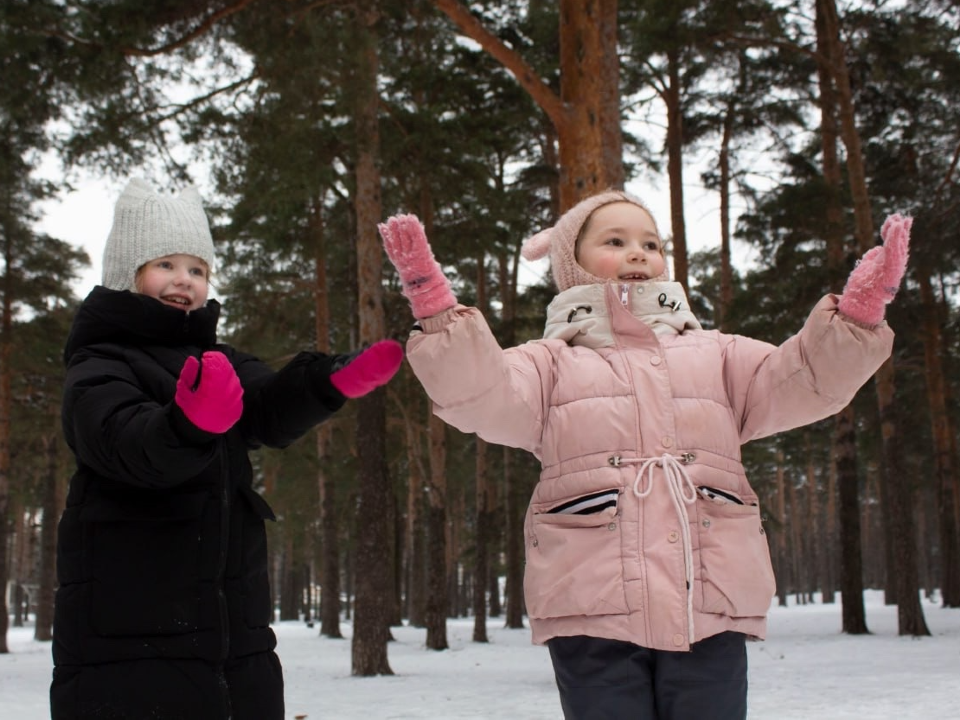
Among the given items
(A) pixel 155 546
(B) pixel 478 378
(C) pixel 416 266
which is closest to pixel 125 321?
(A) pixel 155 546

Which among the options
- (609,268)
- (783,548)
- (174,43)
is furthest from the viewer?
(783,548)

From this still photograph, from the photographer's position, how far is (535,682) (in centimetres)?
1024

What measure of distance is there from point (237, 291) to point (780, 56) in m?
11.2

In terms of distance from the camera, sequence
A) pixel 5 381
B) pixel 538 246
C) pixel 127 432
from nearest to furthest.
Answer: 1. pixel 127 432
2. pixel 538 246
3. pixel 5 381

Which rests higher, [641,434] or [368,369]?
[368,369]

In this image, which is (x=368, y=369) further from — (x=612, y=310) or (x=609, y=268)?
(x=609, y=268)

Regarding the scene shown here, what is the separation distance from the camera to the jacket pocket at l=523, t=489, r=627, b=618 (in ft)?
7.35

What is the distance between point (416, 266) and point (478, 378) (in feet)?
1.01

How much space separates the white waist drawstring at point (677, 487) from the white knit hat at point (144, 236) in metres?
1.37

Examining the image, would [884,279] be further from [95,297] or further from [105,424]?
[95,297]

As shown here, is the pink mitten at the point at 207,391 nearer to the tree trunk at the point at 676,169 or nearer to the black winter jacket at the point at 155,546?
the black winter jacket at the point at 155,546

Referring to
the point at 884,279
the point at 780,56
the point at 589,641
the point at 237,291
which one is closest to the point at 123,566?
the point at 589,641

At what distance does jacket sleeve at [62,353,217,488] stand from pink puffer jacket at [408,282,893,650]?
0.55 meters

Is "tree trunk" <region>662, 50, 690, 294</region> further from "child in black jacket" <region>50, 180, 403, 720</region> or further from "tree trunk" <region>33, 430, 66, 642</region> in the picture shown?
"tree trunk" <region>33, 430, 66, 642</region>
